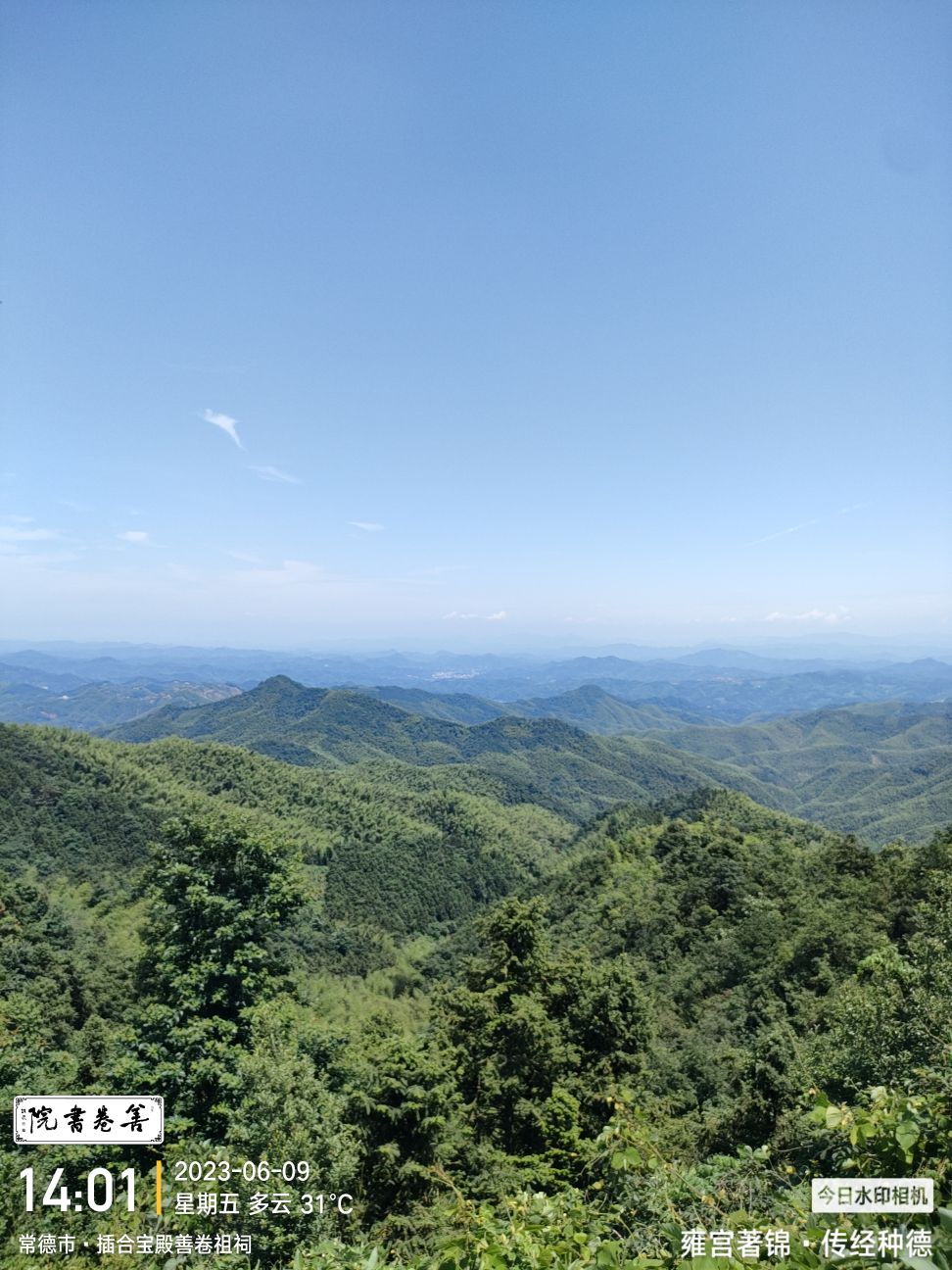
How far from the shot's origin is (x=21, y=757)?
7000 centimetres

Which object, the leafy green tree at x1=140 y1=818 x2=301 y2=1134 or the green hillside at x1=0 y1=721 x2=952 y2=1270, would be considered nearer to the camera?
the green hillside at x1=0 y1=721 x2=952 y2=1270

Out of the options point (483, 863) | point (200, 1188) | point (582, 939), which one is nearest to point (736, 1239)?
point (200, 1188)

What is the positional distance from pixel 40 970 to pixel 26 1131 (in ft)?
101

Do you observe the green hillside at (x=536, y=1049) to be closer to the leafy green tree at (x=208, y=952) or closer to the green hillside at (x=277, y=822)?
the leafy green tree at (x=208, y=952)

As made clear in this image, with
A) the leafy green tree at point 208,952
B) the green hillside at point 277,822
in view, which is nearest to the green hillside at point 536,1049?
the leafy green tree at point 208,952
